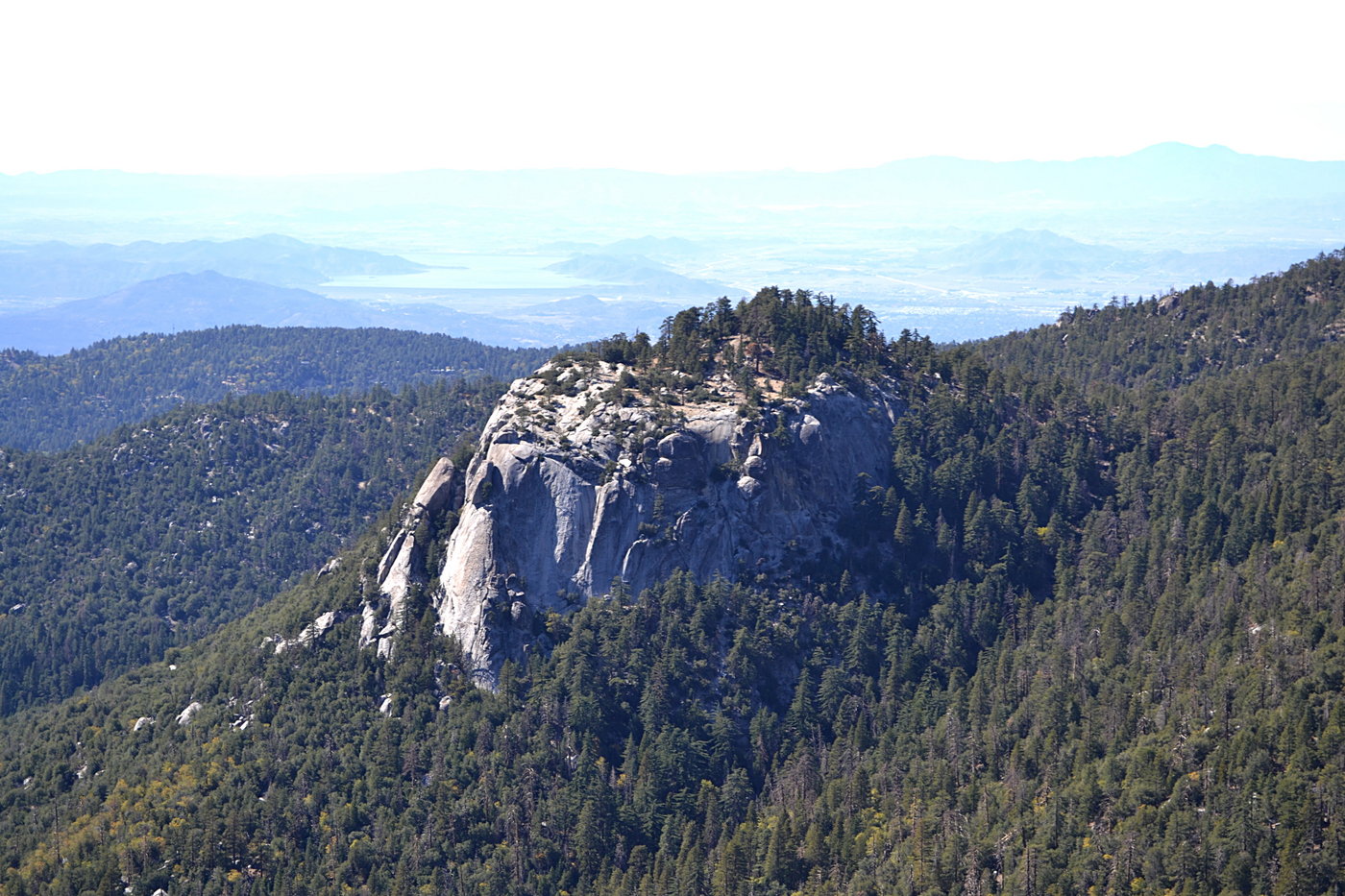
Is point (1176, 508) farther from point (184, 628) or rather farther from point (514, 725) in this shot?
point (184, 628)

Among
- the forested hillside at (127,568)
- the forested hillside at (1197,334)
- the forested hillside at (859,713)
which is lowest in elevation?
the forested hillside at (127,568)

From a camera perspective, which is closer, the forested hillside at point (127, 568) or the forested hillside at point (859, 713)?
the forested hillside at point (859, 713)

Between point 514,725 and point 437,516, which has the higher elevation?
point 437,516

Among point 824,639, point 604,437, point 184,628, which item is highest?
point 604,437

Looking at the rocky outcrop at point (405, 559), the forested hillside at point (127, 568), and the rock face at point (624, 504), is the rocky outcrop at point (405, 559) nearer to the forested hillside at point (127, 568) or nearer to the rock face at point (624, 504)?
the rock face at point (624, 504)

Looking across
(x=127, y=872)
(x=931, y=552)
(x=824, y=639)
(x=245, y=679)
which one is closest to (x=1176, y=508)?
(x=931, y=552)

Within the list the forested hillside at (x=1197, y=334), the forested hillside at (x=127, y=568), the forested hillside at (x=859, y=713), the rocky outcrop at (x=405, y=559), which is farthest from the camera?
the forested hillside at (x=1197, y=334)

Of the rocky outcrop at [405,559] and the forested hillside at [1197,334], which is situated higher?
the forested hillside at [1197,334]

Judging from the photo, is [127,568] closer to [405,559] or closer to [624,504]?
[405,559]

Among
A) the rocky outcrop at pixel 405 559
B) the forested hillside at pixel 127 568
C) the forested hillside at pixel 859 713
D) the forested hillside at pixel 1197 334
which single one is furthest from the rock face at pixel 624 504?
the forested hillside at pixel 1197 334
